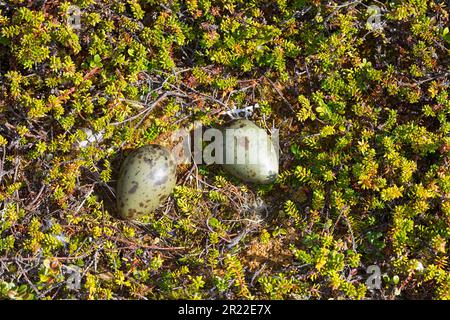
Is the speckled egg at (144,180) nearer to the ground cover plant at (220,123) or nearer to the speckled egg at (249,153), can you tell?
the ground cover plant at (220,123)

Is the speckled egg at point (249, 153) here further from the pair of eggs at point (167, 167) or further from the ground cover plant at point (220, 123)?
the ground cover plant at point (220, 123)

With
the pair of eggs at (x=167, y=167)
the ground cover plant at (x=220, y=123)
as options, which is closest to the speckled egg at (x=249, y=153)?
the pair of eggs at (x=167, y=167)

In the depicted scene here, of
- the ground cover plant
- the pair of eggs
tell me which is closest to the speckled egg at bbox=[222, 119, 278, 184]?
the pair of eggs

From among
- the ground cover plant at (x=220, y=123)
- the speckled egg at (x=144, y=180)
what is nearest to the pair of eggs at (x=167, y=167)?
the speckled egg at (x=144, y=180)

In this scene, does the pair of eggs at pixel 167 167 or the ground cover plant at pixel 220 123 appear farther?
the ground cover plant at pixel 220 123

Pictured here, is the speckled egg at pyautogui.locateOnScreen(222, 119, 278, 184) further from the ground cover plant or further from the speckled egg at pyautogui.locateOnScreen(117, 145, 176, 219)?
the speckled egg at pyautogui.locateOnScreen(117, 145, 176, 219)
